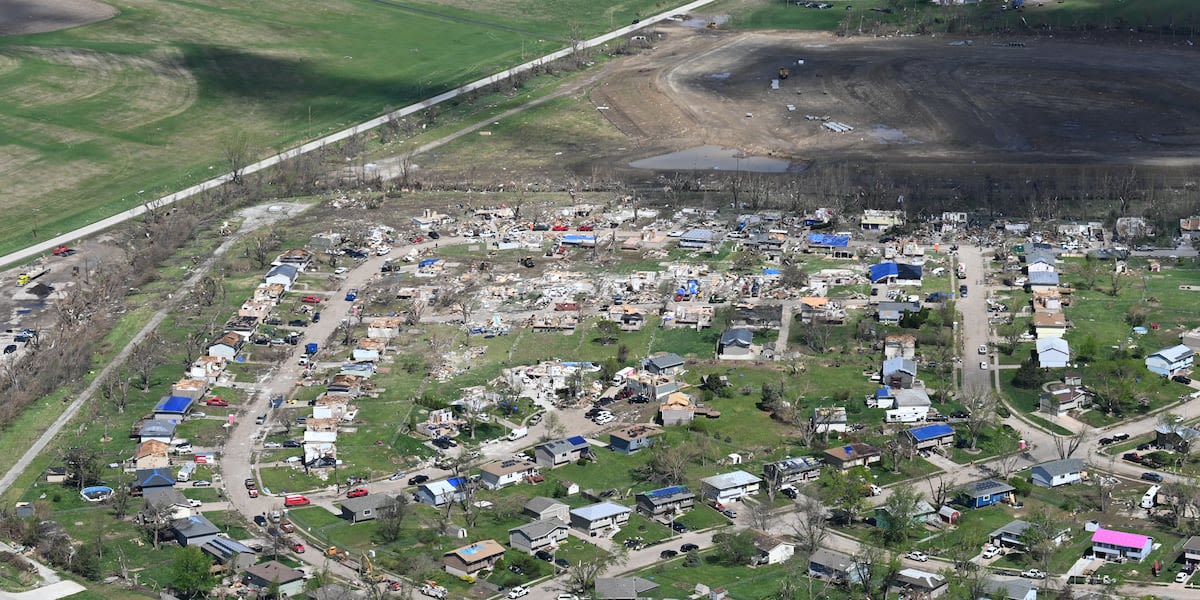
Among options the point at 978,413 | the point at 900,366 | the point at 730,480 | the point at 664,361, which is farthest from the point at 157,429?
the point at 978,413

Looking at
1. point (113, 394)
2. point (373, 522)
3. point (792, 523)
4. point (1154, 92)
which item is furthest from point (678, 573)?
point (1154, 92)

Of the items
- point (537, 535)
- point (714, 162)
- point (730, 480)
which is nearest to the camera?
point (537, 535)

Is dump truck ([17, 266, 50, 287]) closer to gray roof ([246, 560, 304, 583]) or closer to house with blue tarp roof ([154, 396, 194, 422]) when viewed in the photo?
house with blue tarp roof ([154, 396, 194, 422])

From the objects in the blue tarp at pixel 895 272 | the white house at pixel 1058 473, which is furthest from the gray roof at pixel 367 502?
the blue tarp at pixel 895 272

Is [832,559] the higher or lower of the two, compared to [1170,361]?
lower

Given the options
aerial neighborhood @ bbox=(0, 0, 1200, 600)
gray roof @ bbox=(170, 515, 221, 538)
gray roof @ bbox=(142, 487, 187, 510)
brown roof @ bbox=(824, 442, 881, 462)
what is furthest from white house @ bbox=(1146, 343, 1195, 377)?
gray roof @ bbox=(142, 487, 187, 510)

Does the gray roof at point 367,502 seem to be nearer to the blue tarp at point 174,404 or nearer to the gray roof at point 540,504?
the gray roof at point 540,504

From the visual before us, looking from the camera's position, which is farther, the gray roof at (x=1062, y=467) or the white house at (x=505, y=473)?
the white house at (x=505, y=473)

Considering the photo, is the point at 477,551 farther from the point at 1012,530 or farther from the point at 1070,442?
the point at 1070,442
